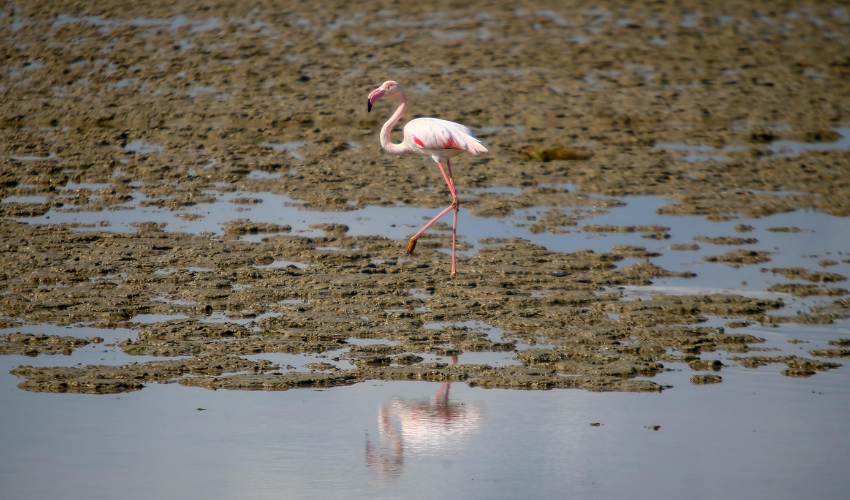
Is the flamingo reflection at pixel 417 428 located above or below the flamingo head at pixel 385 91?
below

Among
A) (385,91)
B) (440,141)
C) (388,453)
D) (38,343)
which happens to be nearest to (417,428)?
(388,453)

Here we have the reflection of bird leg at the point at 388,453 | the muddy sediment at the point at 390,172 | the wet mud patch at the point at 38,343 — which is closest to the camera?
the reflection of bird leg at the point at 388,453

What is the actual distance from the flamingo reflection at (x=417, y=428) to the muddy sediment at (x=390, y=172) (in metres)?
0.49

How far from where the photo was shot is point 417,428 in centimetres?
587

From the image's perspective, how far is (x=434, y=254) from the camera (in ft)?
32.1

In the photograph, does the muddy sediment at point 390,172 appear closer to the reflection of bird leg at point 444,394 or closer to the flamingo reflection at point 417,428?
the reflection of bird leg at point 444,394

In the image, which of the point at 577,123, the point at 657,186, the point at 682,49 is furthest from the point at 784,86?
the point at 657,186

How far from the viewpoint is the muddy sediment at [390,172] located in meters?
7.33

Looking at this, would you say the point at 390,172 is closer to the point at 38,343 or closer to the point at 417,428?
the point at 38,343

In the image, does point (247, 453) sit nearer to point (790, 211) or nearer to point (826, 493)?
point (826, 493)

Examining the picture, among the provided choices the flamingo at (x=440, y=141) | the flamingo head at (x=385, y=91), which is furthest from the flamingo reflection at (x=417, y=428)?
the flamingo head at (x=385, y=91)

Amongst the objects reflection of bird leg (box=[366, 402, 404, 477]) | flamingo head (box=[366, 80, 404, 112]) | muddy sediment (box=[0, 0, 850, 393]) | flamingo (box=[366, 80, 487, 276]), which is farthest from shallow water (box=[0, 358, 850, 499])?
flamingo head (box=[366, 80, 404, 112])

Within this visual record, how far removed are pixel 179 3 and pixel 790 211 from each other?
14597 mm

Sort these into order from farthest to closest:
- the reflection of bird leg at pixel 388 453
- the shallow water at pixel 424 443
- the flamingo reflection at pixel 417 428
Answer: the flamingo reflection at pixel 417 428 → the reflection of bird leg at pixel 388 453 → the shallow water at pixel 424 443
